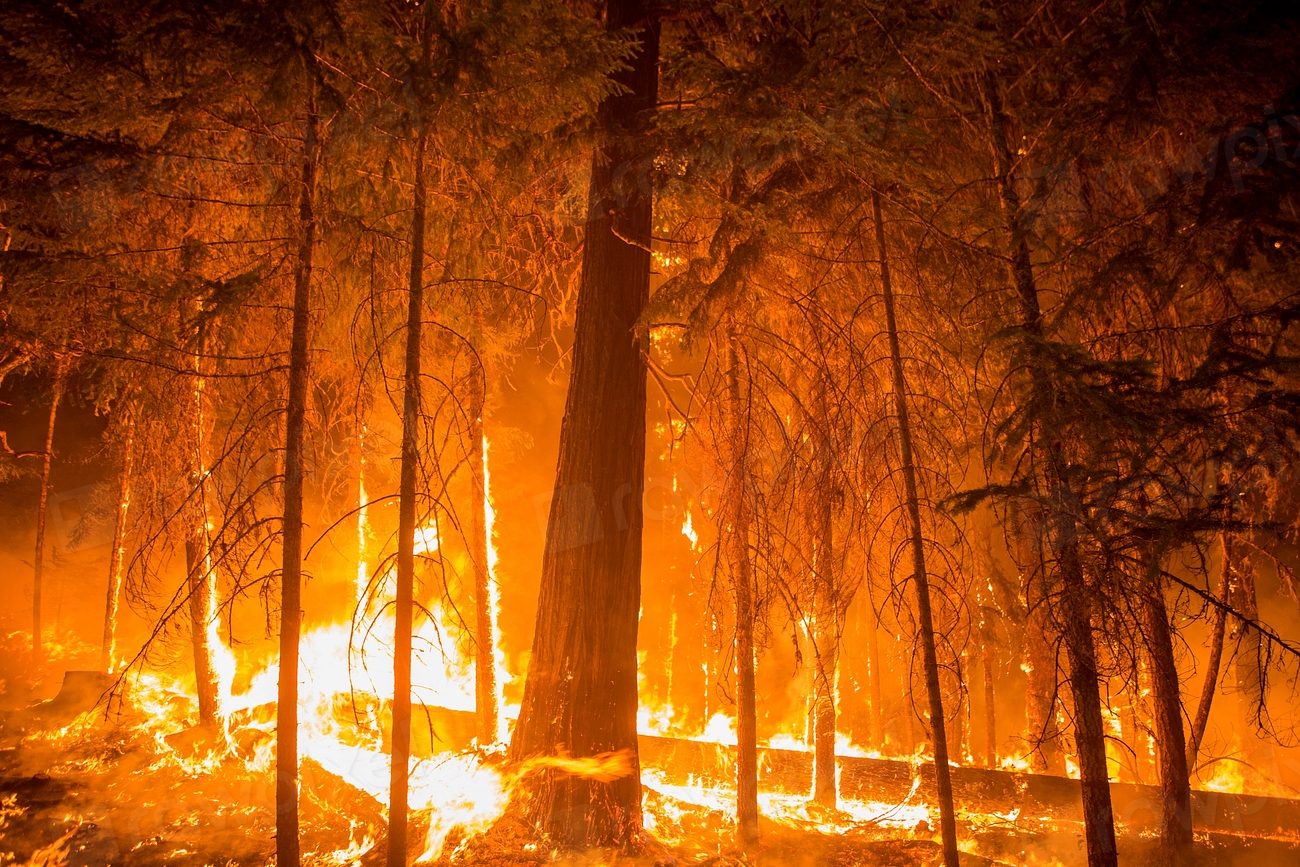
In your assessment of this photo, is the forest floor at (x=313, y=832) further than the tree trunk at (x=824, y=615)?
Yes

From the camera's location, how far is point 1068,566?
17.2 ft

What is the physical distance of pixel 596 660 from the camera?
669 cm

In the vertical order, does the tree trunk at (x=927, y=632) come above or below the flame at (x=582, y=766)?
above

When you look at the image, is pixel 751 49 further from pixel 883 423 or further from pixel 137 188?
pixel 137 188

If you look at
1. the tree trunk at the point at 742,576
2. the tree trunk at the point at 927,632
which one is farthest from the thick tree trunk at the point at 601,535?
the tree trunk at the point at 927,632

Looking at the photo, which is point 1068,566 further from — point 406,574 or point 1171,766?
point 1171,766

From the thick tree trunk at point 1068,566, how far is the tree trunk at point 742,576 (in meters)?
2.48

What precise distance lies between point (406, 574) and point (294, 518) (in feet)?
3.01

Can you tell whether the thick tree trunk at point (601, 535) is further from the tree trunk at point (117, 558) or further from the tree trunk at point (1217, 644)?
the tree trunk at point (117, 558)

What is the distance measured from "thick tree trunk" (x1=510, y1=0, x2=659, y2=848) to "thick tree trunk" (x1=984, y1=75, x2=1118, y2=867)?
343 centimetres

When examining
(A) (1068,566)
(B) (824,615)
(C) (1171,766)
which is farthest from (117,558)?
(C) (1171,766)

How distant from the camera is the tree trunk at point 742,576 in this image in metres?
6.74

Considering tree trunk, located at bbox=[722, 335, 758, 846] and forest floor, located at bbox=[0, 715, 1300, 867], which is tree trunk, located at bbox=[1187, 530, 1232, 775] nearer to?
forest floor, located at bbox=[0, 715, 1300, 867]

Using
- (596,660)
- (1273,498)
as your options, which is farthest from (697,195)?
(1273,498)
